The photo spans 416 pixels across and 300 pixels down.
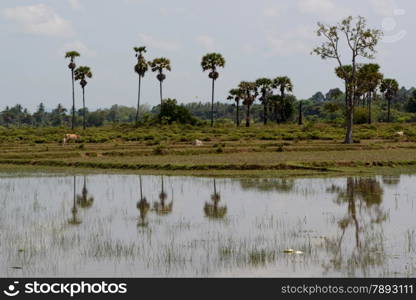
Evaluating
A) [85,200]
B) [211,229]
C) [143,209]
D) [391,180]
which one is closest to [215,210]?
[143,209]

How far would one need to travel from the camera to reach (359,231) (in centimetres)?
1325

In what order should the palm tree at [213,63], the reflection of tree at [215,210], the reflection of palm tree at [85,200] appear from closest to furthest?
1. the reflection of tree at [215,210]
2. the reflection of palm tree at [85,200]
3. the palm tree at [213,63]

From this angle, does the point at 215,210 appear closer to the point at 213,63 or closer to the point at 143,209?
the point at 143,209

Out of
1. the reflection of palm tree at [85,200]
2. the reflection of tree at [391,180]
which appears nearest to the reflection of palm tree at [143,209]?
the reflection of palm tree at [85,200]

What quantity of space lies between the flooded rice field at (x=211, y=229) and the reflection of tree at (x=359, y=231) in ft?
0.07

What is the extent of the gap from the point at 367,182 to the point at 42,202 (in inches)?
435

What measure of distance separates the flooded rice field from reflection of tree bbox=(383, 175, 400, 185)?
9 cm

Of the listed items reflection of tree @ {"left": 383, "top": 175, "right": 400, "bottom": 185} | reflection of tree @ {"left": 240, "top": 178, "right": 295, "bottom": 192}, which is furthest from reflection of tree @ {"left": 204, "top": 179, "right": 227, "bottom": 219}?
reflection of tree @ {"left": 383, "top": 175, "right": 400, "bottom": 185}

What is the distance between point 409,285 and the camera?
8680mm

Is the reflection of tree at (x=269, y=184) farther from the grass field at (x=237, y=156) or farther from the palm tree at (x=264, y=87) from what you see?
the palm tree at (x=264, y=87)

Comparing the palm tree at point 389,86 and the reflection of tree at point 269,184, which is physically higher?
the palm tree at point 389,86

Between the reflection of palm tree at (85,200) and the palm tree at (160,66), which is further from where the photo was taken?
the palm tree at (160,66)

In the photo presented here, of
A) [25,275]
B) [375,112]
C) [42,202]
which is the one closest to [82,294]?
[25,275]

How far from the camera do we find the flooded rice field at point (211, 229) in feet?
33.7
